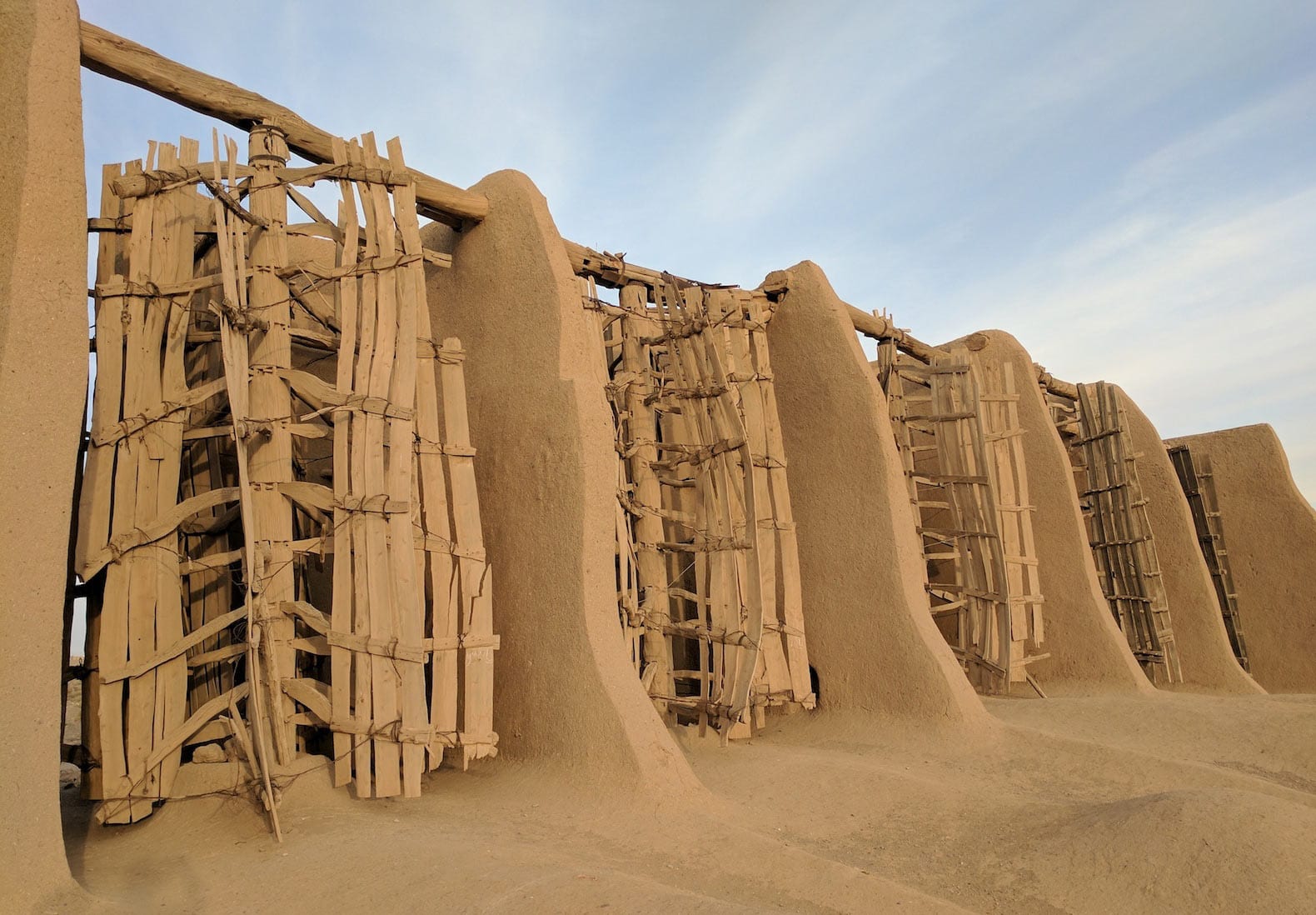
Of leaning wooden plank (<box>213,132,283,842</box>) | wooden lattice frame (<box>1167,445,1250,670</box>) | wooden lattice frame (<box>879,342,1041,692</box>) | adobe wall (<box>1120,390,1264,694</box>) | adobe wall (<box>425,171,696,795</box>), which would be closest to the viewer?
leaning wooden plank (<box>213,132,283,842</box>)

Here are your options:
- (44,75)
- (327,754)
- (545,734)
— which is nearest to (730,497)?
(545,734)

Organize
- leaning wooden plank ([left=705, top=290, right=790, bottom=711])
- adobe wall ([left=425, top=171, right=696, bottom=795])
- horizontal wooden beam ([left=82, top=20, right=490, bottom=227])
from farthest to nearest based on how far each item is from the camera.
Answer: leaning wooden plank ([left=705, top=290, right=790, bottom=711]), adobe wall ([left=425, top=171, right=696, bottom=795]), horizontal wooden beam ([left=82, top=20, right=490, bottom=227])

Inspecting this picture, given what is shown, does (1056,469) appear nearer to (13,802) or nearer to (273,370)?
(273,370)

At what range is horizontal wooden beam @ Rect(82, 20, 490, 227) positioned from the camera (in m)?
6.38

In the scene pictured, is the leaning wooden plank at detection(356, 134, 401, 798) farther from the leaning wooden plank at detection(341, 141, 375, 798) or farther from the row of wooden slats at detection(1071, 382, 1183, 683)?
the row of wooden slats at detection(1071, 382, 1183, 683)

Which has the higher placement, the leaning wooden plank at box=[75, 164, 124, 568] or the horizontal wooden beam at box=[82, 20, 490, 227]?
the horizontal wooden beam at box=[82, 20, 490, 227]

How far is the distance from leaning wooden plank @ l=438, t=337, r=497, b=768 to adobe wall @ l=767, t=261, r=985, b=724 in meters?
3.80

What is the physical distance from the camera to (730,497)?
9.08 meters

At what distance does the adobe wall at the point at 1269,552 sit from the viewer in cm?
1404

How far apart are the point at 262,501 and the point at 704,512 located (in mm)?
4107

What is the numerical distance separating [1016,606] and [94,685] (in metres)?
9.13

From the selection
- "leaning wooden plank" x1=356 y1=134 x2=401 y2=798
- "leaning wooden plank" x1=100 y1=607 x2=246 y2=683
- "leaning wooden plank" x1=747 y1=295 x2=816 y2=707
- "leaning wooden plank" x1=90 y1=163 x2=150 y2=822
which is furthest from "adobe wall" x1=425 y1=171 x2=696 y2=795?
"leaning wooden plank" x1=90 y1=163 x2=150 y2=822

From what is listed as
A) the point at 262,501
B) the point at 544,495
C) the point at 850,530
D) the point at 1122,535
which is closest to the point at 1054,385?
the point at 1122,535

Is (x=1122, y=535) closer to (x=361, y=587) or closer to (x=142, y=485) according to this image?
(x=361, y=587)
